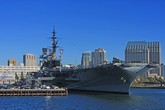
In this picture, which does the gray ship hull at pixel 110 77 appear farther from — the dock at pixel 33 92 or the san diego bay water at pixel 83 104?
the san diego bay water at pixel 83 104

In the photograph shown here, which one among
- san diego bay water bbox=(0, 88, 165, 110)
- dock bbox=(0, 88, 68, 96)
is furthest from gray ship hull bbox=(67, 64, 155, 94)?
san diego bay water bbox=(0, 88, 165, 110)

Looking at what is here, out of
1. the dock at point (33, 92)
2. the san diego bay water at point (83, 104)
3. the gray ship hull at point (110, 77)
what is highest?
the gray ship hull at point (110, 77)

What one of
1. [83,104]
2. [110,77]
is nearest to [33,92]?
[110,77]

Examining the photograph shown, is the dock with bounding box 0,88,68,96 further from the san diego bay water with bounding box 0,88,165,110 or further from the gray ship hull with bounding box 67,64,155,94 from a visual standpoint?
the san diego bay water with bounding box 0,88,165,110

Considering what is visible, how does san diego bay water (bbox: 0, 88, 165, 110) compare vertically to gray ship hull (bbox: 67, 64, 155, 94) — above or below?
below

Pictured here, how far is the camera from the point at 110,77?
76.0m

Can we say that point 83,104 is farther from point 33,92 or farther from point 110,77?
point 33,92

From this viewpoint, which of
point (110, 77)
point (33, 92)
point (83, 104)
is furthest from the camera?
point (110, 77)

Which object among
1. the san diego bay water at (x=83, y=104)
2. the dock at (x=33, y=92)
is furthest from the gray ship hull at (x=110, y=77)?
the san diego bay water at (x=83, y=104)

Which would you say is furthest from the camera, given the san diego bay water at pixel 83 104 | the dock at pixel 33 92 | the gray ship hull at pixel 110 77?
the dock at pixel 33 92

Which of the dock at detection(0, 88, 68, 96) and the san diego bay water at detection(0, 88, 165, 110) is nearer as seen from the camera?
the san diego bay water at detection(0, 88, 165, 110)

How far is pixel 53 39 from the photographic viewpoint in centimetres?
10275

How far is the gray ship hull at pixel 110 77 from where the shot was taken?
240ft

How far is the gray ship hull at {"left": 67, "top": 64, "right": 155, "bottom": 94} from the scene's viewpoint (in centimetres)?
7300
